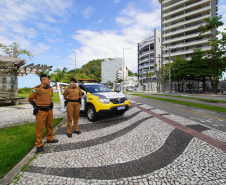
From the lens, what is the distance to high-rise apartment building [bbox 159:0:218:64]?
43428 millimetres

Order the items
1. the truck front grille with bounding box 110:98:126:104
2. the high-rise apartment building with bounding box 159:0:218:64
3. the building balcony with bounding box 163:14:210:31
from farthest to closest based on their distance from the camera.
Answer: the high-rise apartment building with bounding box 159:0:218:64 < the building balcony with bounding box 163:14:210:31 < the truck front grille with bounding box 110:98:126:104

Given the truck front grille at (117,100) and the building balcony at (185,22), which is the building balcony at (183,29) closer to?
the building balcony at (185,22)

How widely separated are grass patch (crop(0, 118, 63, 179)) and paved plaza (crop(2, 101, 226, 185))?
1.04 ft

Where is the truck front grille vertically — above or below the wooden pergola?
below

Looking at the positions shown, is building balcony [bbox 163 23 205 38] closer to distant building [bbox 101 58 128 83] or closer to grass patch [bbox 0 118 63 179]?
grass patch [bbox 0 118 63 179]

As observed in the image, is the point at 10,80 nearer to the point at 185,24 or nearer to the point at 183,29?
the point at 183,29

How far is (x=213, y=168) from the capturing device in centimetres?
256

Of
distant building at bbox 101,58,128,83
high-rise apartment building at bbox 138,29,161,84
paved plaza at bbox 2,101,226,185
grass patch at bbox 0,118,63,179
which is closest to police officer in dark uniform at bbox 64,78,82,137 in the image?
paved plaza at bbox 2,101,226,185

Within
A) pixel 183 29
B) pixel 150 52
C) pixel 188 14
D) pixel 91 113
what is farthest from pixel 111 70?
pixel 91 113

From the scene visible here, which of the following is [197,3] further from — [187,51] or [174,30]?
[187,51]

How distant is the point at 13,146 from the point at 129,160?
2.96m

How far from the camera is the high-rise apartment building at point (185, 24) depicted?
43428 millimetres

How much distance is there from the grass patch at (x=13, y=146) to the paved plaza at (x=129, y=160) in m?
0.32

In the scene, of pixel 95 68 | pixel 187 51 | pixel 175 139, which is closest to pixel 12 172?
pixel 175 139
